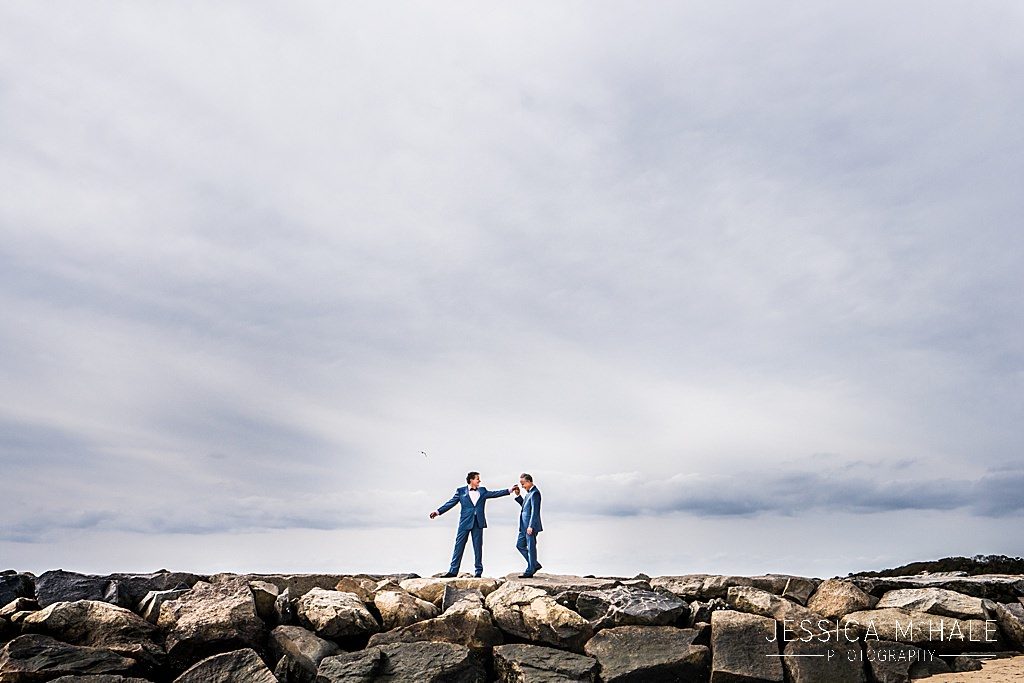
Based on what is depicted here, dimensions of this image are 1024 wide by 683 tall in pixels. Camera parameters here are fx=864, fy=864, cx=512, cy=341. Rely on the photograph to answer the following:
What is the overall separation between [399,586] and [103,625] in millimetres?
4389

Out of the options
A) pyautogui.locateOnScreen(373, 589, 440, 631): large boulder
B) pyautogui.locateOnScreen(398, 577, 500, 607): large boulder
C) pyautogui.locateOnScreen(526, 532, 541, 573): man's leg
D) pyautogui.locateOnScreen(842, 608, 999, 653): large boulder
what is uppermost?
pyautogui.locateOnScreen(526, 532, 541, 573): man's leg

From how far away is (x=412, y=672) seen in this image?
11.8m

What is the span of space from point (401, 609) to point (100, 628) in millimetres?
4209

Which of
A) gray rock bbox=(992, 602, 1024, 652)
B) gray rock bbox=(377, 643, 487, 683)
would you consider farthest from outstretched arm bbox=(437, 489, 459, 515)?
gray rock bbox=(992, 602, 1024, 652)

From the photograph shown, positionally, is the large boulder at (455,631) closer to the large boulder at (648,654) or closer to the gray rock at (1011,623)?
the large boulder at (648,654)

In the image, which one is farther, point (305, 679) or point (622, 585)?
point (622, 585)

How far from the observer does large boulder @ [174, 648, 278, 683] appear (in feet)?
37.1

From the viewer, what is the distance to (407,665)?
11.9 metres

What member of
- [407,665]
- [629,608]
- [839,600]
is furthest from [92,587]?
[839,600]

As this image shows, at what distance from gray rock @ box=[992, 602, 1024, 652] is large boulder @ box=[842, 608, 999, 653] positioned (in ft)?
0.59

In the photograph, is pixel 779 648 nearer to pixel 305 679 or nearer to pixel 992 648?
pixel 992 648

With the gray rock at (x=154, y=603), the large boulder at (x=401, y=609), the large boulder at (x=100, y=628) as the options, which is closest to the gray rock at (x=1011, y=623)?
the large boulder at (x=401, y=609)

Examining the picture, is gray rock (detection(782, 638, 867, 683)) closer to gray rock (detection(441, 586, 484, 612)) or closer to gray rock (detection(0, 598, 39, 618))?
gray rock (detection(441, 586, 484, 612))

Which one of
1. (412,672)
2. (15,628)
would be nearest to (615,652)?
(412,672)
